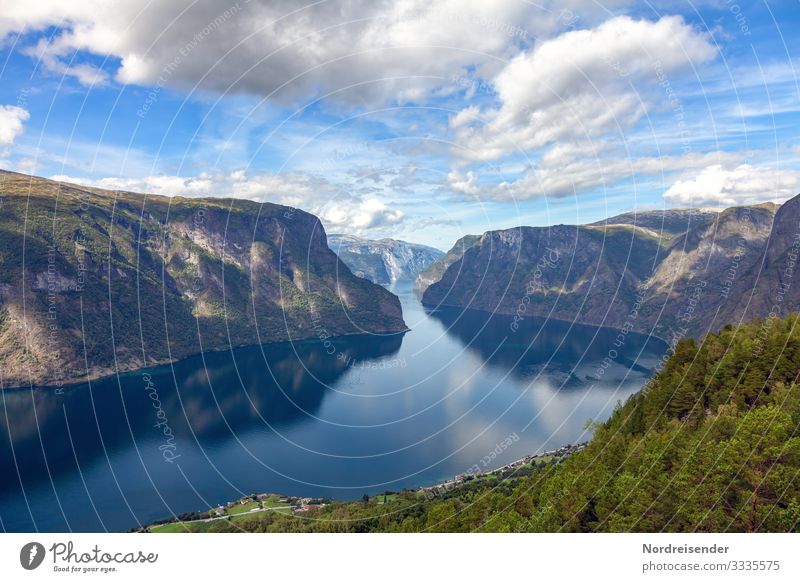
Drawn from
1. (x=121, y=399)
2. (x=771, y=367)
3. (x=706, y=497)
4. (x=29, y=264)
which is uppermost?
(x=29, y=264)

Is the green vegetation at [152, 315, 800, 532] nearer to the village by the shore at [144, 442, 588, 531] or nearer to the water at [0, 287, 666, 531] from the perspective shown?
the village by the shore at [144, 442, 588, 531]

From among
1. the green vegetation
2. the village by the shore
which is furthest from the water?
the green vegetation

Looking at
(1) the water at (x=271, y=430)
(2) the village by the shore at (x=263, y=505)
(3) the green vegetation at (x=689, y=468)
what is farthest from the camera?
(1) the water at (x=271, y=430)

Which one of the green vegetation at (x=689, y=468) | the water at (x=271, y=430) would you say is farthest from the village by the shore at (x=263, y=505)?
the green vegetation at (x=689, y=468)

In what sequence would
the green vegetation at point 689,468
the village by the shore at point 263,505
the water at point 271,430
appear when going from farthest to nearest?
the water at point 271,430
the village by the shore at point 263,505
the green vegetation at point 689,468

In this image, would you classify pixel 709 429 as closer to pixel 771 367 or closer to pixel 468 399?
pixel 771 367

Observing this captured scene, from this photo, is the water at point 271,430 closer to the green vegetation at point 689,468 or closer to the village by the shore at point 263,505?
the village by the shore at point 263,505
